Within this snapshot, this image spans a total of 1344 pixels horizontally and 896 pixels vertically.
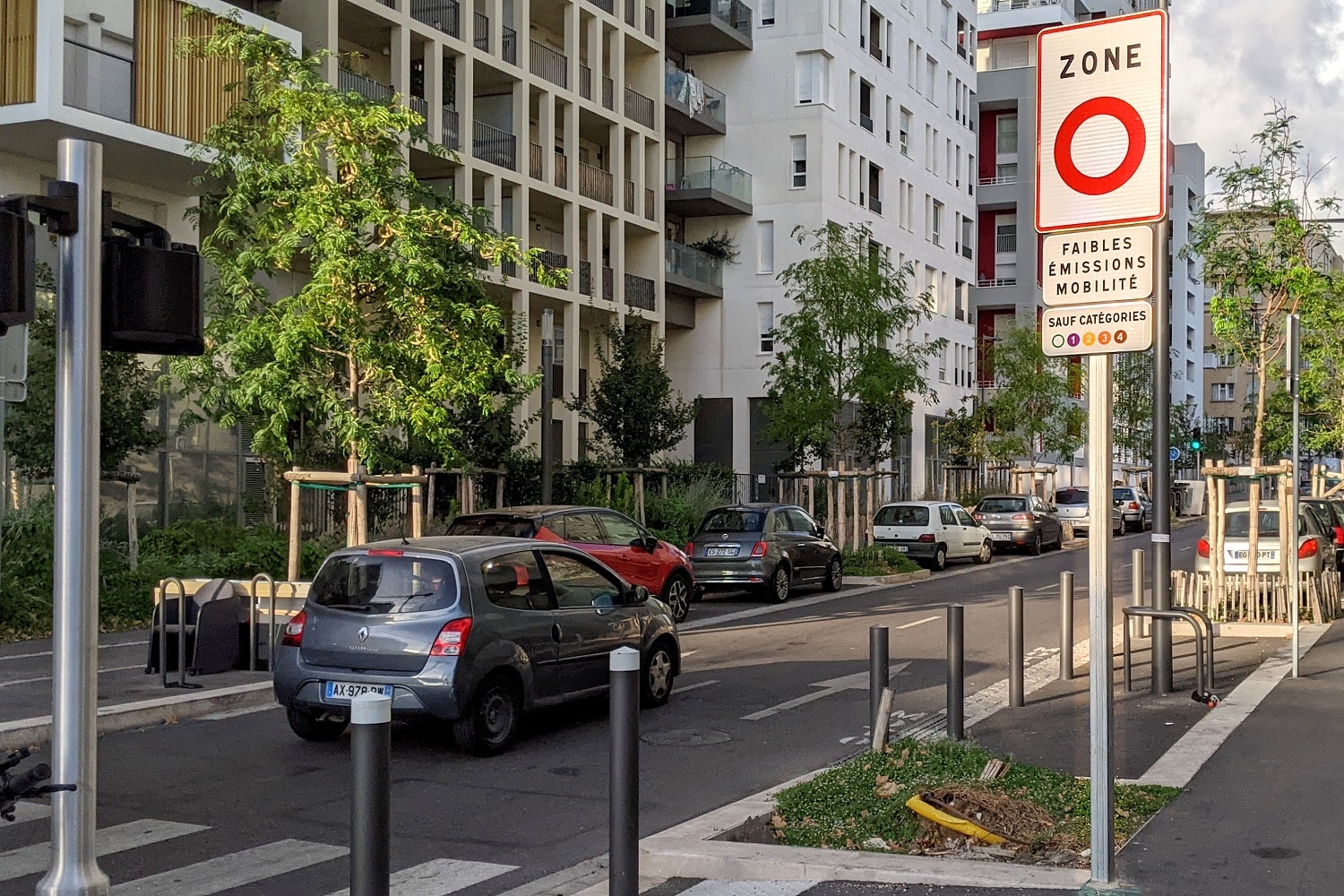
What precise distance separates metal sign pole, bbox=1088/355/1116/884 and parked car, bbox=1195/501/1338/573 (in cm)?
1271

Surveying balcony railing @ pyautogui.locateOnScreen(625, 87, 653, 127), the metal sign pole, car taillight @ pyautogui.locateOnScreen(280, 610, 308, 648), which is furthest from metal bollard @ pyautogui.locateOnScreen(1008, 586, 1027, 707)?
balcony railing @ pyautogui.locateOnScreen(625, 87, 653, 127)

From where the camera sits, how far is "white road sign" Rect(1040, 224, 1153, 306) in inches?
219

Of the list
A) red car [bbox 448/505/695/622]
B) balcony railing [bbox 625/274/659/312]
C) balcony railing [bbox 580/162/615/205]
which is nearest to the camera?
red car [bbox 448/505/695/622]

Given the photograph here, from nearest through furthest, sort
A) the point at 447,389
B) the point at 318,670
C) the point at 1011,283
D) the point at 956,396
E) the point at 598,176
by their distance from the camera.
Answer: the point at 318,670 < the point at 447,389 < the point at 598,176 < the point at 956,396 < the point at 1011,283

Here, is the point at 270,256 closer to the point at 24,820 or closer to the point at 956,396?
Result: the point at 24,820

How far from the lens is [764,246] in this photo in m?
51.6

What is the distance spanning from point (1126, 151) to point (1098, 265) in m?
0.46

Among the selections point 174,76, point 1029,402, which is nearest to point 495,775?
point 174,76

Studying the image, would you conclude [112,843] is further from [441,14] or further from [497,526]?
[441,14]

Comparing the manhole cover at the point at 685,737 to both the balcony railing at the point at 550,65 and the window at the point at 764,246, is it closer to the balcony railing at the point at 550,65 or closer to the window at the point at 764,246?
the balcony railing at the point at 550,65

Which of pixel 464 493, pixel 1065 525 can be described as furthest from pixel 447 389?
pixel 1065 525

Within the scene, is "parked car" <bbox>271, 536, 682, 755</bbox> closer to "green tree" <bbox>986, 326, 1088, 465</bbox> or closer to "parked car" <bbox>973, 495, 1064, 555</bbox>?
"parked car" <bbox>973, 495, 1064, 555</bbox>

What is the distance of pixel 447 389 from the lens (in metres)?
16.9

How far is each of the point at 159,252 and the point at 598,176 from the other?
37.7 metres
